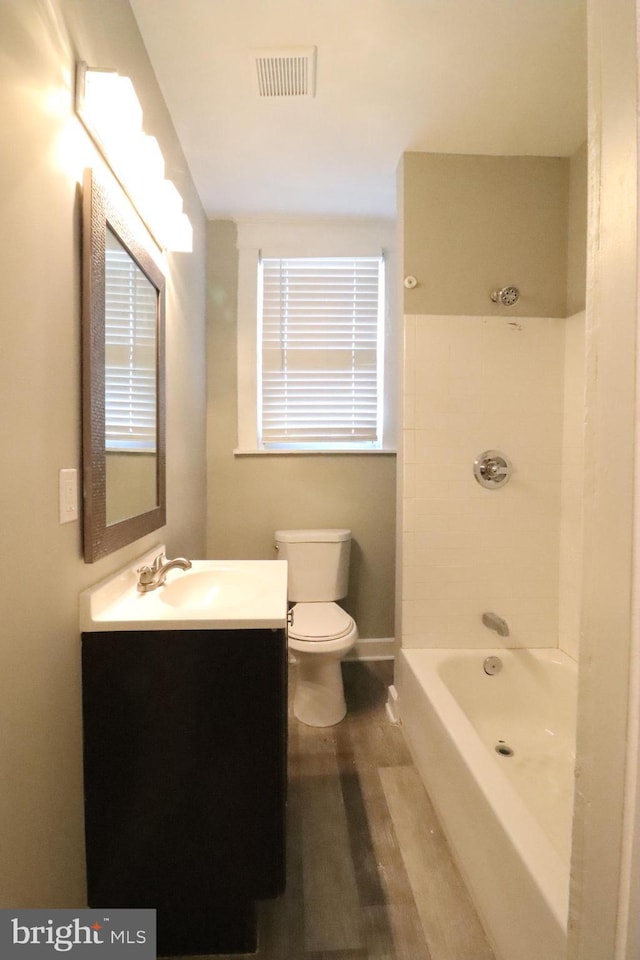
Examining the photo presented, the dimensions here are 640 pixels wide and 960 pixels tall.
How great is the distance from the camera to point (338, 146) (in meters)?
1.78

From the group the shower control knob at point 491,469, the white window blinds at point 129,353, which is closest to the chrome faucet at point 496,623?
the shower control knob at point 491,469

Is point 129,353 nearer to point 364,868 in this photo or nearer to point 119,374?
point 119,374

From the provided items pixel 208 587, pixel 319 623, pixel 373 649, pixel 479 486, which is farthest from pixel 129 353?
pixel 373 649

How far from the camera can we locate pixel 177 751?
98cm

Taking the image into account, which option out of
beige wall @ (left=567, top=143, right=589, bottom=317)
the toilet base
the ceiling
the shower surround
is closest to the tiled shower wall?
the shower surround

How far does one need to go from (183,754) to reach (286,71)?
207 centimetres

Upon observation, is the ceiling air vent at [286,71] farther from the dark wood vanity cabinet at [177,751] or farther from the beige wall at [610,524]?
the dark wood vanity cabinet at [177,751]

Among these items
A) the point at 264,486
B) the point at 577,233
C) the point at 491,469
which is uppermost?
the point at 577,233

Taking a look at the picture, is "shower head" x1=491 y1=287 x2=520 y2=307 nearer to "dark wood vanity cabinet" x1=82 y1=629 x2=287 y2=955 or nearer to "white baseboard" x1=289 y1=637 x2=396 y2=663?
"dark wood vanity cabinet" x1=82 y1=629 x2=287 y2=955

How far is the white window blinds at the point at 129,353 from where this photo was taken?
1.08 m

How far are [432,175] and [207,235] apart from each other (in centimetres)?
121

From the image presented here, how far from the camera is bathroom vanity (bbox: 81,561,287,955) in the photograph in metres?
0.98

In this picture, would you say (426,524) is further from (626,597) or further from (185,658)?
(626,597)

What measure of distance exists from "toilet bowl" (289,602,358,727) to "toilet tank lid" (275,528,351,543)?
15.1 inches
